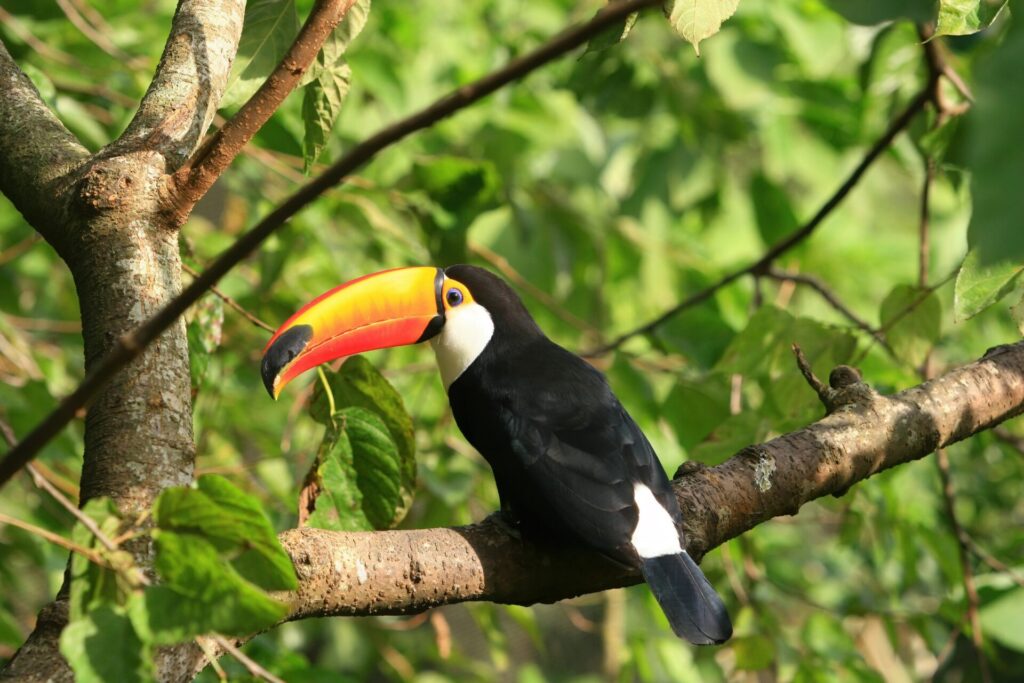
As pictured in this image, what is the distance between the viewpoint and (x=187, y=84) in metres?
1.68

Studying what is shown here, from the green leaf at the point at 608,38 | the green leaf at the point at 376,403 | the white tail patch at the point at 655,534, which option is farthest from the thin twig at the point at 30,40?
the white tail patch at the point at 655,534

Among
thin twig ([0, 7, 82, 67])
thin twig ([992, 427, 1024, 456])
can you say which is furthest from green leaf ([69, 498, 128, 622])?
thin twig ([992, 427, 1024, 456])

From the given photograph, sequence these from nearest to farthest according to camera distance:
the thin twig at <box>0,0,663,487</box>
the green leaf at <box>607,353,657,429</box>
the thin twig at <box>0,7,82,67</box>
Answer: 1. the thin twig at <box>0,0,663,487</box>
2. the thin twig at <box>0,7,82,67</box>
3. the green leaf at <box>607,353,657,429</box>

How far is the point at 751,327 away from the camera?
2.38 m

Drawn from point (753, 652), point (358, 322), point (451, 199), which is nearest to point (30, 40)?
point (451, 199)

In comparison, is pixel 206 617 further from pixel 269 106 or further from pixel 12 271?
pixel 12 271

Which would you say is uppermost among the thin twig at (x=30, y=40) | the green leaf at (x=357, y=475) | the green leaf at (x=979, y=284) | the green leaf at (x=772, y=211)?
the thin twig at (x=30, y=40)

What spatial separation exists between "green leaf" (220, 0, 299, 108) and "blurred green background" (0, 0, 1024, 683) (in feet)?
1.31

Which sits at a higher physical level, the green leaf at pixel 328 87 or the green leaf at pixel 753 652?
the green leaf at pixel 328 87

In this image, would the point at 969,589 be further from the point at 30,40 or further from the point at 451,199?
the point at 30,40

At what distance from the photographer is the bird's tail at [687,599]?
184 centimetres

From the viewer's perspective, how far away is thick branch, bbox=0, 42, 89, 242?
5.27 ft

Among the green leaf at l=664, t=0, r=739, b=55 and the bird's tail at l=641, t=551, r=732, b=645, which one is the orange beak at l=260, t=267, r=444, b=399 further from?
the green leaf at l=664, t=0, r=739, b=55

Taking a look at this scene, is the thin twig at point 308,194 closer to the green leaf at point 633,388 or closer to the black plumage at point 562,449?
the black plumage at point 562,449
